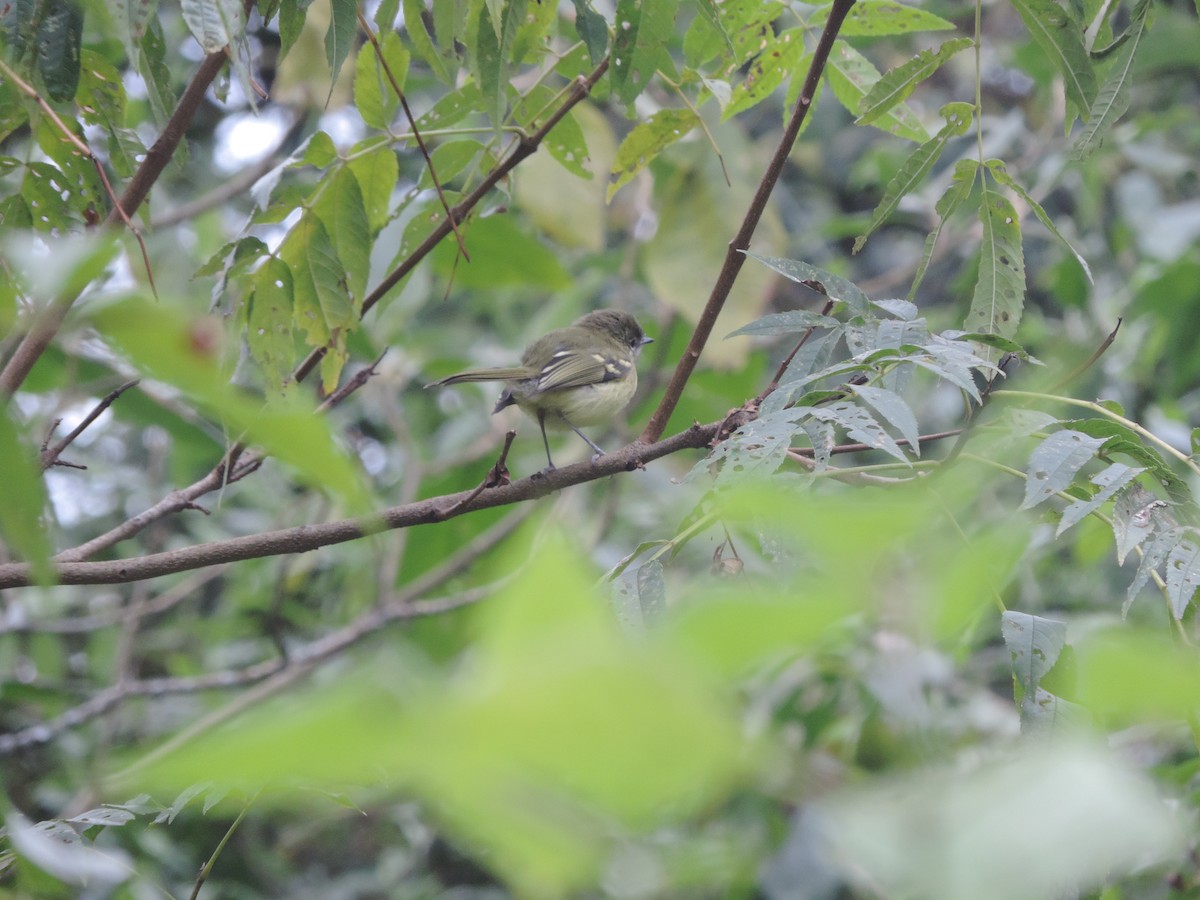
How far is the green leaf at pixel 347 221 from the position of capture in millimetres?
2307

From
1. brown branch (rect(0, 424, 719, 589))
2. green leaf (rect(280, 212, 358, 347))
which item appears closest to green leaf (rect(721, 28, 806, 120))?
brown branch (rect(0, 424, 719, 589))

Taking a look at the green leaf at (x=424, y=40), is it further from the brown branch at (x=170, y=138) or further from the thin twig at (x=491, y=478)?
the thin twig at (x=491, y=478)

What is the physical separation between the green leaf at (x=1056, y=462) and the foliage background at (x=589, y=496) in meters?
0.01

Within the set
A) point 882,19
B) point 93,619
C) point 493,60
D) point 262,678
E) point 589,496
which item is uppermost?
point 493,60

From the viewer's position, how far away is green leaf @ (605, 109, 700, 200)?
8.02 feet

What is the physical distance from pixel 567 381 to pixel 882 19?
197cm

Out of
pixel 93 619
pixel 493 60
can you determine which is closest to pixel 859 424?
pixel 493 60

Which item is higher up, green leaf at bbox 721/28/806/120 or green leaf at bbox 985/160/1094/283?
green leaf at bbox 721/28/806/120

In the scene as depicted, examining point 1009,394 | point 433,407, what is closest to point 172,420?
point 433,407

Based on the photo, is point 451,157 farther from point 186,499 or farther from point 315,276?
point 186,499

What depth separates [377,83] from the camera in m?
2.45

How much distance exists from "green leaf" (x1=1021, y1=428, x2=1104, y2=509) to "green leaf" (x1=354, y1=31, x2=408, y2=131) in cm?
153

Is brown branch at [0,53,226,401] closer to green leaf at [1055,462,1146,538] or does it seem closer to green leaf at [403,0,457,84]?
green leaf at [403,0,457,84]

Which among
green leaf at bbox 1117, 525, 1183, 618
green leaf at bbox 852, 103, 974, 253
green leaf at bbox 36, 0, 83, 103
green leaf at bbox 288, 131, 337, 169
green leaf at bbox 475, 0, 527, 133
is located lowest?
green leaf at bbox 1117, 525, 1183, 618
